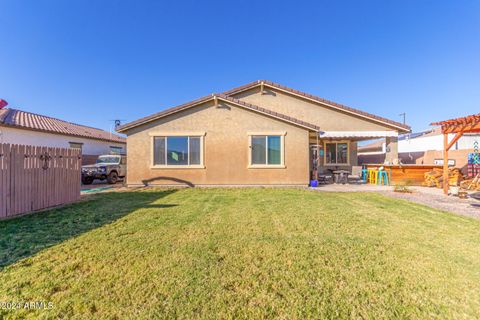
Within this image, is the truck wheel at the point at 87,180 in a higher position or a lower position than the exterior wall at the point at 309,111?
lower

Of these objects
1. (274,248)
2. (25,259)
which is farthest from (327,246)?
(25,259)

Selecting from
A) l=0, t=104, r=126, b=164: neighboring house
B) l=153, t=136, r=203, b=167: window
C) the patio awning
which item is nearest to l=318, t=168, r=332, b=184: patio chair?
the patio awning

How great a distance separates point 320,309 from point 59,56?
21548 millimetres

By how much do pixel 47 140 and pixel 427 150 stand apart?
34817mm

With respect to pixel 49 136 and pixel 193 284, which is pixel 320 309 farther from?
pixel 49 136

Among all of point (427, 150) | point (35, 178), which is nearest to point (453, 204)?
point (35, 178)

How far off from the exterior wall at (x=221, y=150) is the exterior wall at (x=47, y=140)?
970 centimetres

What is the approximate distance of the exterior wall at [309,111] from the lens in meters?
14.0

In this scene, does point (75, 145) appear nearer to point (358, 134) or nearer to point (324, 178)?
point (324, 178)

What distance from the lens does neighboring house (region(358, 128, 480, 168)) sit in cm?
1459

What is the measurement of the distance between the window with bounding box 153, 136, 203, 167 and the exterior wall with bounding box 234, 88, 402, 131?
240 inches

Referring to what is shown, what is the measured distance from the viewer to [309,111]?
14398 mm

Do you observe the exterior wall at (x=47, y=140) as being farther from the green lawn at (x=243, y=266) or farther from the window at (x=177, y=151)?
the green lawn at (x=243, y=266)

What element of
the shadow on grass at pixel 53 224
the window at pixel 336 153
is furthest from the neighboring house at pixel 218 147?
the window at pixel 336 153
